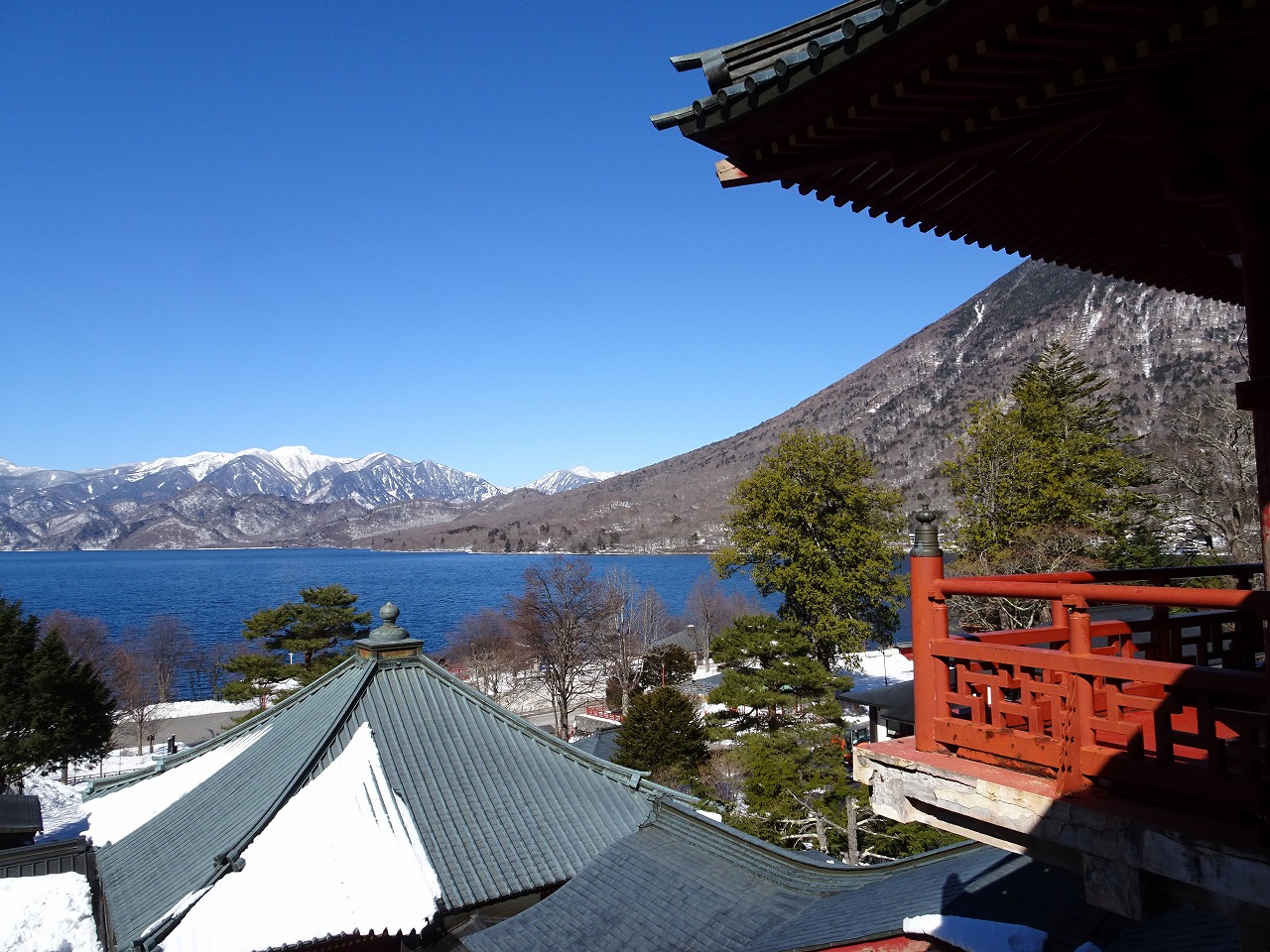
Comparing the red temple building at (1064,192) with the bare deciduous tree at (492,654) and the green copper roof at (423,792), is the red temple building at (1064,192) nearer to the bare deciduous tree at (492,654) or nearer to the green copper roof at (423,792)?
the green copper roof at (423,792)

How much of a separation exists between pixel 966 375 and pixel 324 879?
147 meters

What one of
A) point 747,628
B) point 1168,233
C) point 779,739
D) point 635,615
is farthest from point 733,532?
point 635,615

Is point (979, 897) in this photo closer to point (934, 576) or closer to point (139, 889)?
point (934, 576)

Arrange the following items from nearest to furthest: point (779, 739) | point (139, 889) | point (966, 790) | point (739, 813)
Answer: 1. point (966, 790)
2. point (139, 889)
3. point (779, 739)
4. point (739, 813)

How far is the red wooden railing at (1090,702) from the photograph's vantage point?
2537 millimetres

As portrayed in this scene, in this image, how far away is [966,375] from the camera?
140m

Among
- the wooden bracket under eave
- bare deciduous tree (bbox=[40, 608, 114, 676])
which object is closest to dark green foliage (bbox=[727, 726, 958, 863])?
the wooden bracket under eave

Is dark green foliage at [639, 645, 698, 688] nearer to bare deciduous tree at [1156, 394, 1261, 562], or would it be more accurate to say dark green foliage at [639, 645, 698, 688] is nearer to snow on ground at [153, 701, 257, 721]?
bare deciduous tree at [1156, 394, 1261, 562]

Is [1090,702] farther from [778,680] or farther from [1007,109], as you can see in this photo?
[778,680]

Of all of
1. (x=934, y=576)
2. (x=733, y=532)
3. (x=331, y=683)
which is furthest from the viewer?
(x=733, y=532)

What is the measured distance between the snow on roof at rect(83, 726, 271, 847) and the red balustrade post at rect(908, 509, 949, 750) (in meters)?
9.94

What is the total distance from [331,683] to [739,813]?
35.9ft

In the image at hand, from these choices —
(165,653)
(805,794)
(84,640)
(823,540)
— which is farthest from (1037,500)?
(165,653)

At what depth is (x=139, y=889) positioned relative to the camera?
8164 mm
